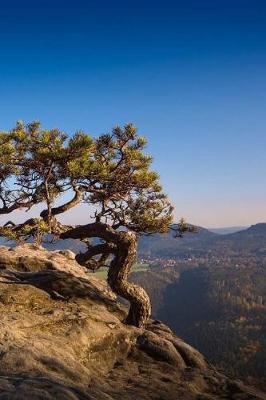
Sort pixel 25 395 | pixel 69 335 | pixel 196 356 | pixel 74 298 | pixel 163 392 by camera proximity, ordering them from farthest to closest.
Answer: pixel 74 298
pixel 196 356
pixel 69 335
pixel 163 392
pixel 25 395

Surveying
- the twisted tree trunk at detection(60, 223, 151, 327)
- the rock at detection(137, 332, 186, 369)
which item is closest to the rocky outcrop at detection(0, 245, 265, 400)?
the rock at detection(137, 332, 186, 369)

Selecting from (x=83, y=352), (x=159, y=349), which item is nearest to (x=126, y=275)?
(x=159, y=349)

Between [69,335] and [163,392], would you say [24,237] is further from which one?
[163,392]

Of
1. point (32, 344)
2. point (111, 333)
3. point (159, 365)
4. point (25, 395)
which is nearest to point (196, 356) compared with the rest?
point (159, 365)

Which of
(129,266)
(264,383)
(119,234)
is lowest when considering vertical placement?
(264,383)

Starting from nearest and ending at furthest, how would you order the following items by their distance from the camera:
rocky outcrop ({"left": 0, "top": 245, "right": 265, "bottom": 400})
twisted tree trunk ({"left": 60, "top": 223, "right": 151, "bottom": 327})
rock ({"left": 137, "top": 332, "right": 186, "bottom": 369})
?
rocky outcrop ({"left": 0, "top": 245, "right": 265, "bottom": 400})
rock ({"left": 137, "top": 332, "right": 186, "bottom": 369})
twisted tree trunk ({"left": 60, "top": 223, "right": 151, "bottom": 327})

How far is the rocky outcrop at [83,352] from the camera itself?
1242cm

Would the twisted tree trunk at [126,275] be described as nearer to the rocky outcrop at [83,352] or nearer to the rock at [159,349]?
the rocky outcrop at [83,352]

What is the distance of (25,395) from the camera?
10055 mm

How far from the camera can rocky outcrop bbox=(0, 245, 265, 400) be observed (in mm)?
12422

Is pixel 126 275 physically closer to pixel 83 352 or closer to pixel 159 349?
pixel 159 349

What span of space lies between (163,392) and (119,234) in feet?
26.0

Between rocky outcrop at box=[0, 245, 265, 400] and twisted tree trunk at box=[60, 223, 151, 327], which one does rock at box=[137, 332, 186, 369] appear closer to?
rocky outcrop at box=[0, 245, 265, 400]

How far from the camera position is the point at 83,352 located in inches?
A: 657
